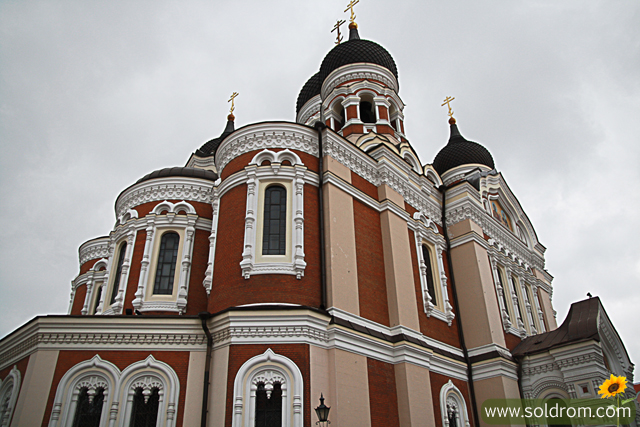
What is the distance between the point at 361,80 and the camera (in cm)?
1888

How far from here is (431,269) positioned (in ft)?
49.4

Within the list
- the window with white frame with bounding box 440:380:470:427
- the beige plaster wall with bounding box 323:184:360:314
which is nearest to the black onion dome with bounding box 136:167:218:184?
the beige plaster wall with bounding box 323:184:360:314

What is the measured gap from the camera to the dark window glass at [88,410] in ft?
31.1

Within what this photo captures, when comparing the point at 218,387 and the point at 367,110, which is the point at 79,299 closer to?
the point at 218,387

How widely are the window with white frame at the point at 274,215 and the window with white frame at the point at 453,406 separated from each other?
525cm

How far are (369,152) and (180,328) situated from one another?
7896 mm

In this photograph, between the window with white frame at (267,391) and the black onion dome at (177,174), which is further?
the black onion dome at (177,174)

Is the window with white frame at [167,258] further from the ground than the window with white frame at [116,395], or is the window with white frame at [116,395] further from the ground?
the window with white frame at [167,258]

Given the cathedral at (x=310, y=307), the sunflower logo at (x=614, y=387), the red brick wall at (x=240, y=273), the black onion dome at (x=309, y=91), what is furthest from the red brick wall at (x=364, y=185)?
the black onion dome at (x=309, y=91)

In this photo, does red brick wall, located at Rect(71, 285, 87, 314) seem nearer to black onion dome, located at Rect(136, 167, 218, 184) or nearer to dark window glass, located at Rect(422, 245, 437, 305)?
black onion dome, located at Rect(136, 167, 218, 184)

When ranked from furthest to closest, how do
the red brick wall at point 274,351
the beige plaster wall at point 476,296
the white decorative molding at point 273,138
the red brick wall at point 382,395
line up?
1. the beige plaster wall at point 476,296
2. the white decorative molding at point 273,138
3. the red brick wall at point 382,395
4. the red brick wall at point 274,351

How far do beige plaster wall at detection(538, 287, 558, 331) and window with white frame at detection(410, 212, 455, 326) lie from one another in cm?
723

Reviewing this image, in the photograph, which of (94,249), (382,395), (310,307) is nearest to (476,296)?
(382,395)

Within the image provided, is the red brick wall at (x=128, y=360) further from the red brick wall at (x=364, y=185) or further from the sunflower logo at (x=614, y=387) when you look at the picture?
the sunflower logo at (x=614, y=387)
